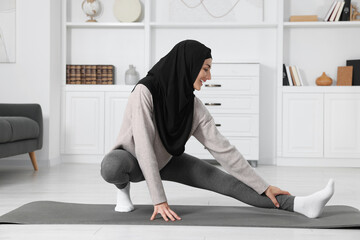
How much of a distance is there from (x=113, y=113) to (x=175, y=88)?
2897 millimetres

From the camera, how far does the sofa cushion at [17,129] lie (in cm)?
329

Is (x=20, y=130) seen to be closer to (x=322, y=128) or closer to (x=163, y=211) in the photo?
(x=163, y=211)

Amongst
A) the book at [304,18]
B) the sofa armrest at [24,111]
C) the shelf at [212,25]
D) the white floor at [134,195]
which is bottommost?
the white floor at [134,195]

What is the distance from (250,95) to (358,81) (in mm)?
1101

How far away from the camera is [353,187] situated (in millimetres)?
3375

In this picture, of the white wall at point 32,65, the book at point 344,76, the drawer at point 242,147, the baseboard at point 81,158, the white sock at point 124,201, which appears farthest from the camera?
the baseboard at point 81,158

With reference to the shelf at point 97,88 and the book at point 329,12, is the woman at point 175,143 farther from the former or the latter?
the book at point 329,12

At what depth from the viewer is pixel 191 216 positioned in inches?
85.4

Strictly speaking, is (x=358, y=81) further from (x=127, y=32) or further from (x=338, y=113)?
(x=127, y=32)

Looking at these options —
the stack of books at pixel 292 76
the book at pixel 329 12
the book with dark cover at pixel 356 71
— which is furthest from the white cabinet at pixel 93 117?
the book with dark cover at pixel 356 71

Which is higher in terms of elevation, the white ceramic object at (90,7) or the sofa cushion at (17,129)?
the white ceramic object at (90,7)

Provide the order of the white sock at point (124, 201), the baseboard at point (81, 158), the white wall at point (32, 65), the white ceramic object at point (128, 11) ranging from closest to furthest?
the white sock at point (124, 201) → the white wall at point (32, 65) → the baseboard at point (81, 158) → the white ceramic object at point (128, 11)

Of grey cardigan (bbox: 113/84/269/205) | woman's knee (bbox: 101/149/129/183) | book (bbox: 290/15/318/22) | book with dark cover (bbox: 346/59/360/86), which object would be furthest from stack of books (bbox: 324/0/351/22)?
woman's knee (bbox: 101/149/129/183)

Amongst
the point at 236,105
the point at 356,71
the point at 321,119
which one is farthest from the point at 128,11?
the point at 356,71
